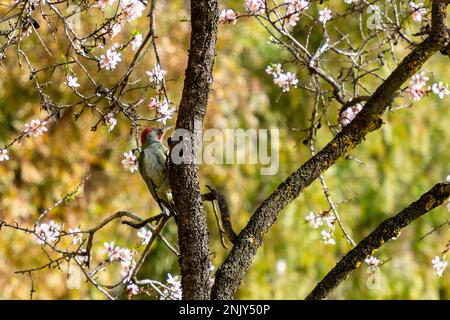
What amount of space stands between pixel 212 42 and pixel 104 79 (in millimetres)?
3097

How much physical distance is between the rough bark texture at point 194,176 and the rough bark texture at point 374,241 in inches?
13.9

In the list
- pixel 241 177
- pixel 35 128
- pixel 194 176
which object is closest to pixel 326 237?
pixel 194 176

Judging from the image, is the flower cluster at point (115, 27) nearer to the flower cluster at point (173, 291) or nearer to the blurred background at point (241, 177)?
the flower cluster at point (173, 291)

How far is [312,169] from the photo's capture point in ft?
7.28

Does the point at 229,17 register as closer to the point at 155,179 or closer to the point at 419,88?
the point at 155,179

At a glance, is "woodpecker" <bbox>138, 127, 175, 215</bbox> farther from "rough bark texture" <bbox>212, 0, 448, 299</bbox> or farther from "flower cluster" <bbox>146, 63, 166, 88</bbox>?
"rough bark texture" <bbox>212, 0, 448, 299</bbox>

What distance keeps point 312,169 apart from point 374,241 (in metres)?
0.28

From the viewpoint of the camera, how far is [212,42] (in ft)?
6.74

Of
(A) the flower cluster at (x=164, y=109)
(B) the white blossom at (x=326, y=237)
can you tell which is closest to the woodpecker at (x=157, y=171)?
(A) the flower cluster at (x=164, y=109)

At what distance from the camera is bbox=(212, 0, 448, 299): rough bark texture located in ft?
6.81

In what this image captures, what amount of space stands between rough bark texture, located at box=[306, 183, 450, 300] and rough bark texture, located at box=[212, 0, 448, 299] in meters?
0.23

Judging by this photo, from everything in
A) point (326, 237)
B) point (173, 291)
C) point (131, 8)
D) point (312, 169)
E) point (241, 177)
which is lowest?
→ point (173, 291)
